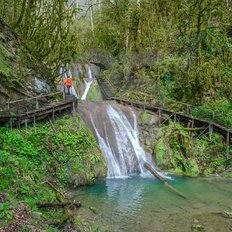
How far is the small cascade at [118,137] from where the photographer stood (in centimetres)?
1533

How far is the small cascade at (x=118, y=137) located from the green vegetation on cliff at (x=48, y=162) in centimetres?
104

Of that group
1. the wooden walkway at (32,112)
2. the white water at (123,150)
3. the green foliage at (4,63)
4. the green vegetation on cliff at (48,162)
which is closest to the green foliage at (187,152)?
the white water at (123,150)

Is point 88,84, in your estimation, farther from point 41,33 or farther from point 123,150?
point 123,150

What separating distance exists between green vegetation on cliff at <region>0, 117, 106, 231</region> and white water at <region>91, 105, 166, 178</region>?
0.95m

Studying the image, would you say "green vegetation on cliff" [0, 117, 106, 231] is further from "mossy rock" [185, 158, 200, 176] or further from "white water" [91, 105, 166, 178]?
"mossy rock" [185, 158, 200, 176]

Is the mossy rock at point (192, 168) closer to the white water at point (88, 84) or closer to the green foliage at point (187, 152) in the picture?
the green foliage at point (187, 152)

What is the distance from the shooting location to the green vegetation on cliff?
343 inches

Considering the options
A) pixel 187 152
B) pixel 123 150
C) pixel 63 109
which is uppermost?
pixel 63 109

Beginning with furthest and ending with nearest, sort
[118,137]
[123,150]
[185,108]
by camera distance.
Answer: [185,108] < [118,137] < [123,150]

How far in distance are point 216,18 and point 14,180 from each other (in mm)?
18082

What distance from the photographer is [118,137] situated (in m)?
16.6

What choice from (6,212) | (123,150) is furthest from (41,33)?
(6,212)

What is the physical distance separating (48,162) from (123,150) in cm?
448

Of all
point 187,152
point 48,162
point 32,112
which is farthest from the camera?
point 187,152
